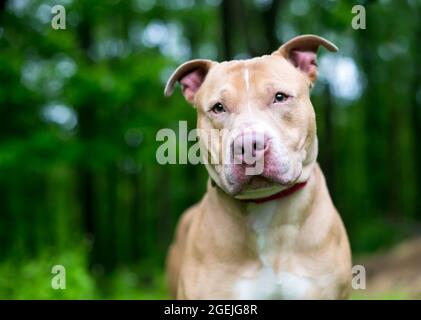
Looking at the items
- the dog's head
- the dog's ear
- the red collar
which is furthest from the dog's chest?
the dog's ear

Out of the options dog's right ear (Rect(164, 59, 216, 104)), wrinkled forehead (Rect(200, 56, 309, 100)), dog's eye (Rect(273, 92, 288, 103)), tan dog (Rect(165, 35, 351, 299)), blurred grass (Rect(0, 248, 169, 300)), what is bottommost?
blurred grass (Rect(0, 248, 169, 300))

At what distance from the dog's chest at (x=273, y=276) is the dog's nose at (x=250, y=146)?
79cm

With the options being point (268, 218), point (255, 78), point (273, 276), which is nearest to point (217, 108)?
point (255, 78)

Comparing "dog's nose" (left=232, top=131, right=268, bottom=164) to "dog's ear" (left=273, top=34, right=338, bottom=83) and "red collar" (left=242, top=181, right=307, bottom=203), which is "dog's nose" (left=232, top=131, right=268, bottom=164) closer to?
"red collar" (left=242, top=181, right=307, bottom=203)

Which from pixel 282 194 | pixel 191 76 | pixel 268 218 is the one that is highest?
pixel 191 76

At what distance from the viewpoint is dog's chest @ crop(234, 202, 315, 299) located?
430cm

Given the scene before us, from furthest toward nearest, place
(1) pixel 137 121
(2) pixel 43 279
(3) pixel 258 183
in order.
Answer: (1) pixel 137 121 → (2) pixel 43 279 → (3) pixel 258 183

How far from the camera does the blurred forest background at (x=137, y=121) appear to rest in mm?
10922

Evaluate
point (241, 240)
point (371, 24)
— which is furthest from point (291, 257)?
point (371, 24)

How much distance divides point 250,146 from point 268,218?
0.86 metres

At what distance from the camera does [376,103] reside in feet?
79.5

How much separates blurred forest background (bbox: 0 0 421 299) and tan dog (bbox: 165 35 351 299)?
10.6 feet

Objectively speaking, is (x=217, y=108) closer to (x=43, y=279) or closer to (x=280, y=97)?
(x=280, y=97)

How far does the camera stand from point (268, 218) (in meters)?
4.42
